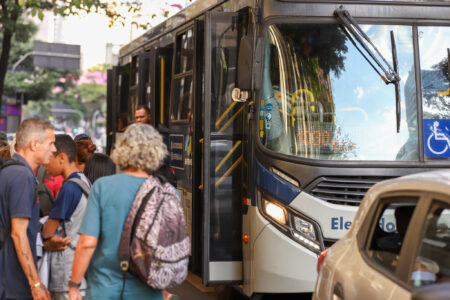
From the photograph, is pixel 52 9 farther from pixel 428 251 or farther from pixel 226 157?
pixel 428 251

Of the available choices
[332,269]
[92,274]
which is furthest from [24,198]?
[332,269]

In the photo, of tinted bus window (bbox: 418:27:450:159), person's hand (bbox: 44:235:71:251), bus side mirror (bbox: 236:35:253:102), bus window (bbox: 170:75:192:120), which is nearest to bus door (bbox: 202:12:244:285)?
bus side mirror (bbox: 236:35:253:102)

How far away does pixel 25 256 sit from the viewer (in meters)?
4.61

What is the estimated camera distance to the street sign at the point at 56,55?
33.0 meters

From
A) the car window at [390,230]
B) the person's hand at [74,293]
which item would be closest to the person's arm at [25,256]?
the person's hand at [74,293]

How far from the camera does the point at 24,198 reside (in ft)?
15.2

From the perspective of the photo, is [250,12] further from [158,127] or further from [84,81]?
[84,81]

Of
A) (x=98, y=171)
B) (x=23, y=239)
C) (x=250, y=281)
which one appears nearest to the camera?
(x=23, y=239)

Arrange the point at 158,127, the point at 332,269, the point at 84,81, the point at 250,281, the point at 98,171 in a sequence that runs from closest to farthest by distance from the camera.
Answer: the point at 332,269 → the point at 98,171 → the point at 250,281 → the point at 158,127 → the point at 84,81

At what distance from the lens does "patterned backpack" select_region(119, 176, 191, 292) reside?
4.04m

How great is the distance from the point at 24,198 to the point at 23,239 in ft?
0.78

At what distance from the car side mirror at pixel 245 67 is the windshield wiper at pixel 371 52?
0.82 meters

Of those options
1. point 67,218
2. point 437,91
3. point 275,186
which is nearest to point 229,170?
point 275,186

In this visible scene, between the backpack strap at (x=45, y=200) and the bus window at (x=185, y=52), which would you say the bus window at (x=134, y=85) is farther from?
the backpack strap at (x=45, y=200)
